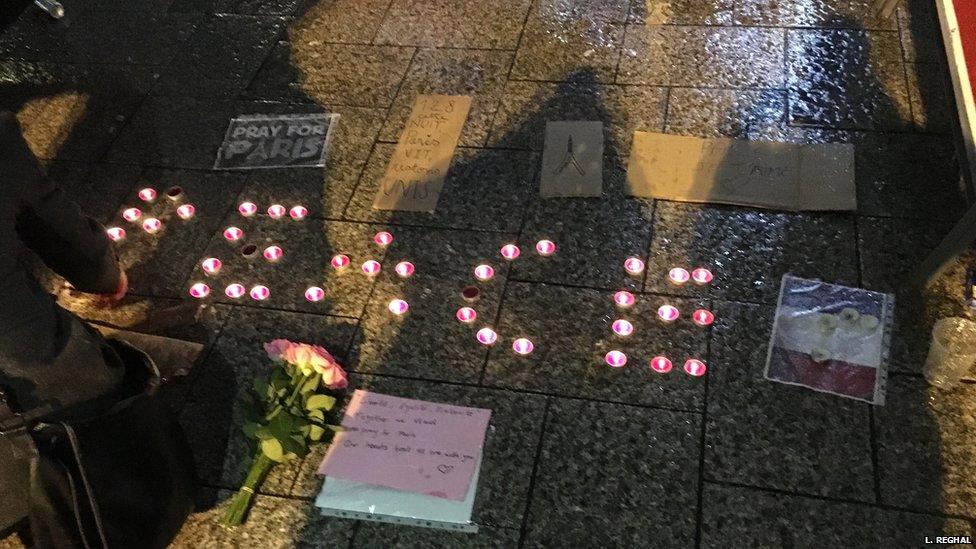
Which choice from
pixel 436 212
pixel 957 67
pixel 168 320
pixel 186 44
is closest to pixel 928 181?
pixel 957 67

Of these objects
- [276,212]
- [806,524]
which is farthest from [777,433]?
[276,212]

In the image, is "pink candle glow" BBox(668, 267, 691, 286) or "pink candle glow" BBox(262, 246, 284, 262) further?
"pink candle glow" BBox(262, 246, 284, 262)

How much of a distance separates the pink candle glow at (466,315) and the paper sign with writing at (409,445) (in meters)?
0.23

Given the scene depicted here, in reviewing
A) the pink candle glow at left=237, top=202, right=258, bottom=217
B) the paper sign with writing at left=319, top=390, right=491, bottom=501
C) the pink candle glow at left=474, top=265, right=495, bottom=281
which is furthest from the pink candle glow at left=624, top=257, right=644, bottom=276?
the pink candle glow at left=237, top=202, right=258, bottom=217

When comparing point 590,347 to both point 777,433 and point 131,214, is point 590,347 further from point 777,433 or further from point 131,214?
point 131,214

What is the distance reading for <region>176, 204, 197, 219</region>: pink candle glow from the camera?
213cm

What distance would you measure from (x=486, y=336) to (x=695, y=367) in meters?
0.47

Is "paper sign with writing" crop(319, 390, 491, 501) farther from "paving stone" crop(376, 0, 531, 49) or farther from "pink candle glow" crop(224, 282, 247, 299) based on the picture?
"paving stone" crop(376, 0, 531, 49)

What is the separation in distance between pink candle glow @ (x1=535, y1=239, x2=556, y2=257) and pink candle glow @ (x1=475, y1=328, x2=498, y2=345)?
0.86 ft

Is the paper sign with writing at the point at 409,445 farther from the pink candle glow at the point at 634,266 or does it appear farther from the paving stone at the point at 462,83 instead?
the paving stone at the point at 462,83

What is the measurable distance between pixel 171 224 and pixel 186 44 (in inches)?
35.9

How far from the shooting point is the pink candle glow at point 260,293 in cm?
193

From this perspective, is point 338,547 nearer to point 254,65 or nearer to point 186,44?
point 254,65

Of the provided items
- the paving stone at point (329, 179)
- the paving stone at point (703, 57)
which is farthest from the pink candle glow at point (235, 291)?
the paving stone at point (703, 57)
